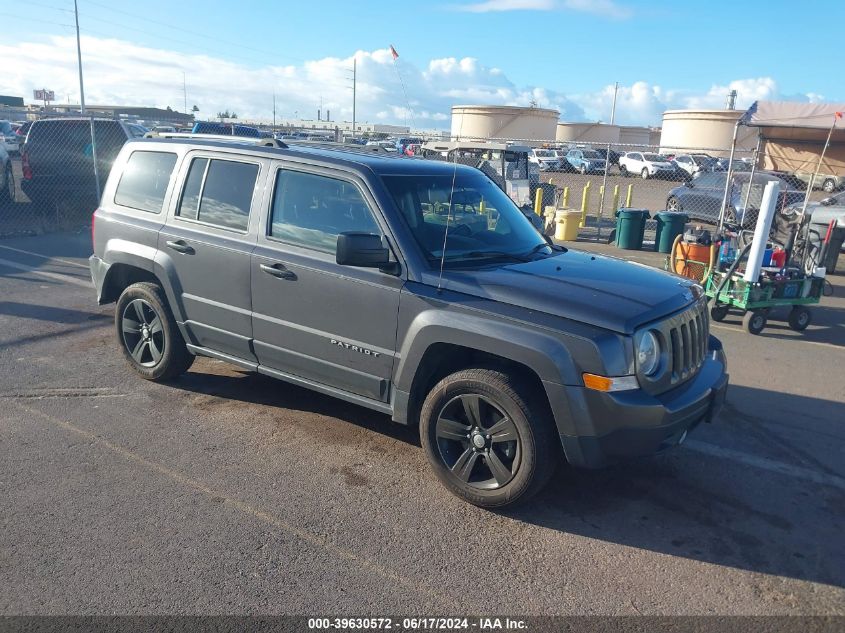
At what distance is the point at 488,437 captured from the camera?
12.7 ft

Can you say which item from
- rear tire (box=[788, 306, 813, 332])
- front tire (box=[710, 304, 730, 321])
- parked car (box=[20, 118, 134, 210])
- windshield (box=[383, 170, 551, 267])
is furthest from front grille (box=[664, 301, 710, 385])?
parked car (box=[20, 118, 134, 210])

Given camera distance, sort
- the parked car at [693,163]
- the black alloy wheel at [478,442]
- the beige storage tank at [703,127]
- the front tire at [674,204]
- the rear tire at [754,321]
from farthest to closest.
A: the beige storage tank at [703,127]
the parked car at [693,163]
the front tire at [674,204]
the rear tire at [754,321]
the black alloy wheel at [478,442]

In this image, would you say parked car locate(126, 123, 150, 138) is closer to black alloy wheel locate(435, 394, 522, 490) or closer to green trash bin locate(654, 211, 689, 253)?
green trash bin locate(654, 211, 689, 253)

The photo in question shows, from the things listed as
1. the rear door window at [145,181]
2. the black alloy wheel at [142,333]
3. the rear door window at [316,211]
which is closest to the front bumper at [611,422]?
the rear door window at [316,211]

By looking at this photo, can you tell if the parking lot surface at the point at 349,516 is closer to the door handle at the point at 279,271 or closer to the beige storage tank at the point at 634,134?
the door handle at the point at 279,271

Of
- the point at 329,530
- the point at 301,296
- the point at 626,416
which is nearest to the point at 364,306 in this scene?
the point at 301,296

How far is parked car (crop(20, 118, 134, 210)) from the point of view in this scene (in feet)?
43.9

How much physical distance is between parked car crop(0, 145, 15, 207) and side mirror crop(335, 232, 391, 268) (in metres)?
14.1

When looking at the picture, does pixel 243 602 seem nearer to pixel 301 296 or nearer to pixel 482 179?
pixel 301 296

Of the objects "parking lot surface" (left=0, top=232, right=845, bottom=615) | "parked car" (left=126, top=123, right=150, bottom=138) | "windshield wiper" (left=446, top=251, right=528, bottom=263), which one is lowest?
"parking lot surface" (left=0, top=232, right=845, bottom=615)

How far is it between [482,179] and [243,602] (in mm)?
3386

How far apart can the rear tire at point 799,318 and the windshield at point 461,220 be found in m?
4.85

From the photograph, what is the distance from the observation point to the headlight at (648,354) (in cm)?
361

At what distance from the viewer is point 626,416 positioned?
3.51 meters
